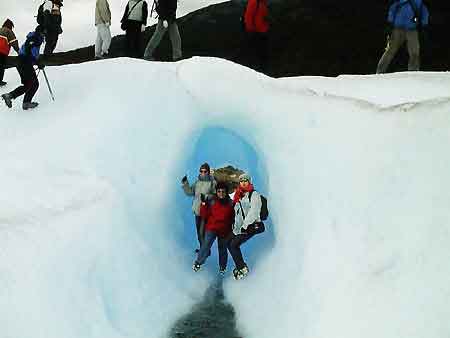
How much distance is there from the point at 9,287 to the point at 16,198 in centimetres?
162

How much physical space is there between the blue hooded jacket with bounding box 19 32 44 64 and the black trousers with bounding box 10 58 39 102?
3.6 inches

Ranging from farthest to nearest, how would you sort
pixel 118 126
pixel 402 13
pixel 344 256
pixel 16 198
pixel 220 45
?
1. pixel 220 45
2. pixel 402 13
3. pixel 118 126
4. pixel 16 198
5. pixel 344 256

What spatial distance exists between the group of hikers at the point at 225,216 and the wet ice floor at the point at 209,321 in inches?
20.0

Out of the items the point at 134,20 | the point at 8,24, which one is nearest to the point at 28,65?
the point at 8,24

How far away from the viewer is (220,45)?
771 inches

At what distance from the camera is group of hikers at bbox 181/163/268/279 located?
8.91 metres

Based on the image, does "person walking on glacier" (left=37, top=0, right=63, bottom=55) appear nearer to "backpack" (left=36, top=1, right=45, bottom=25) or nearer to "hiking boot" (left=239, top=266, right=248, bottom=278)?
"backpack" (left=36, top=1, right=45, bottom=25)

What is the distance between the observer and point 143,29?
14.5 meters

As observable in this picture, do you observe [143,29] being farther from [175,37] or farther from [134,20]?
[175,37]

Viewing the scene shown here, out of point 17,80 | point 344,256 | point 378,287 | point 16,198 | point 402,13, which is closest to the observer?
point 378,287

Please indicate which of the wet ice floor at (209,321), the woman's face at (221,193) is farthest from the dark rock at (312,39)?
the wet ice floor at (209,321)

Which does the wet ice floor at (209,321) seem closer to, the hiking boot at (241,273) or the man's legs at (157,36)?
the hiking boot at (241,273)

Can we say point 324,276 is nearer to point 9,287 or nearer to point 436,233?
point 436,233

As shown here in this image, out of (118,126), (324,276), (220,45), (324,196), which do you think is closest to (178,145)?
(118,126)
